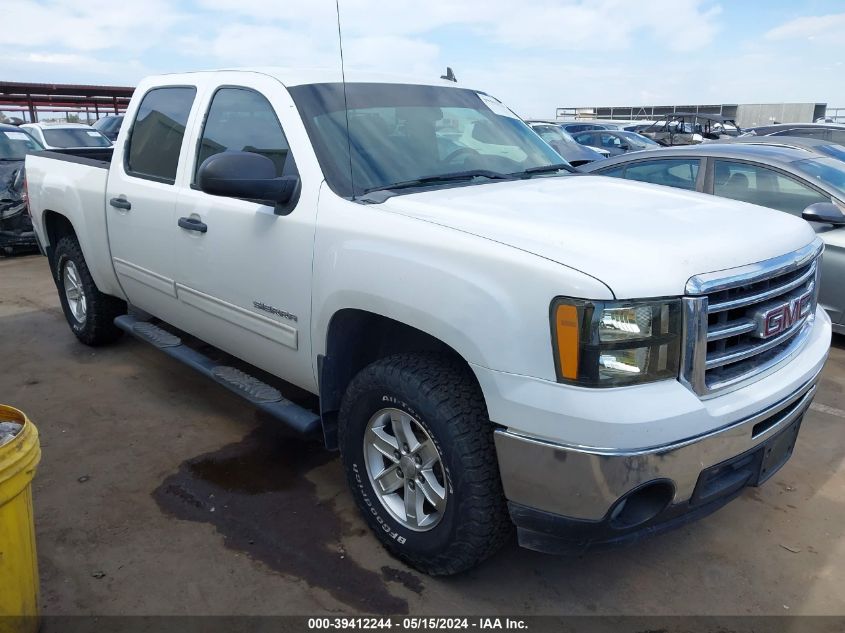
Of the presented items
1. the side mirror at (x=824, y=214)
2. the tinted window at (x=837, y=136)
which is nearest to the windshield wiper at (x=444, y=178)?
the side mirror at (x=824, y=214)

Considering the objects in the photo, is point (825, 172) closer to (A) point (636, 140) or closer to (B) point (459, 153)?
(B) point (459, 153)

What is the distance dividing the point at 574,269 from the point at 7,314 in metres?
6.04

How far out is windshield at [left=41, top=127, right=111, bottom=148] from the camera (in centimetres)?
1147

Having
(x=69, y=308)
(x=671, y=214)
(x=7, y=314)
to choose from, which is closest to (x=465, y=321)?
(x=671, y=214)

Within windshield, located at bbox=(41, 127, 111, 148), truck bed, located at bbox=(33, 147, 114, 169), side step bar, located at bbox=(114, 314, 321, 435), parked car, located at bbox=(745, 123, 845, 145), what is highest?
windshield, located at bbox=(41, 127, 111, 148)

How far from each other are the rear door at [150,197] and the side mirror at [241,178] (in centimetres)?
102

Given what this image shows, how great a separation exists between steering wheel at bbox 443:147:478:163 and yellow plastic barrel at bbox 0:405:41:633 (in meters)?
2.03

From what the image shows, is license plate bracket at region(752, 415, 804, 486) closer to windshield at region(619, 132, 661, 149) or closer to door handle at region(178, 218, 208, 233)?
door handle at region(178, 218, 208, 233)

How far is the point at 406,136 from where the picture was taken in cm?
323

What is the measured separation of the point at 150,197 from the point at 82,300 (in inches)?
72.2

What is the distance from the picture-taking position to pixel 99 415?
13.8ft

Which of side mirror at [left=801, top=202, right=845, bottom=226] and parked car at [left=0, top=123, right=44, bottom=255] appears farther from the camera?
parked car at [left=0, top=123, right=44, bottom=255]

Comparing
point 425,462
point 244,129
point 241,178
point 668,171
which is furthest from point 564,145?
point 425,462

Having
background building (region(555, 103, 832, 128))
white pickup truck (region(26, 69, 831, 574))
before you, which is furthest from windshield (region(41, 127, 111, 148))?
background building (region(555, 103, 832, 128))
